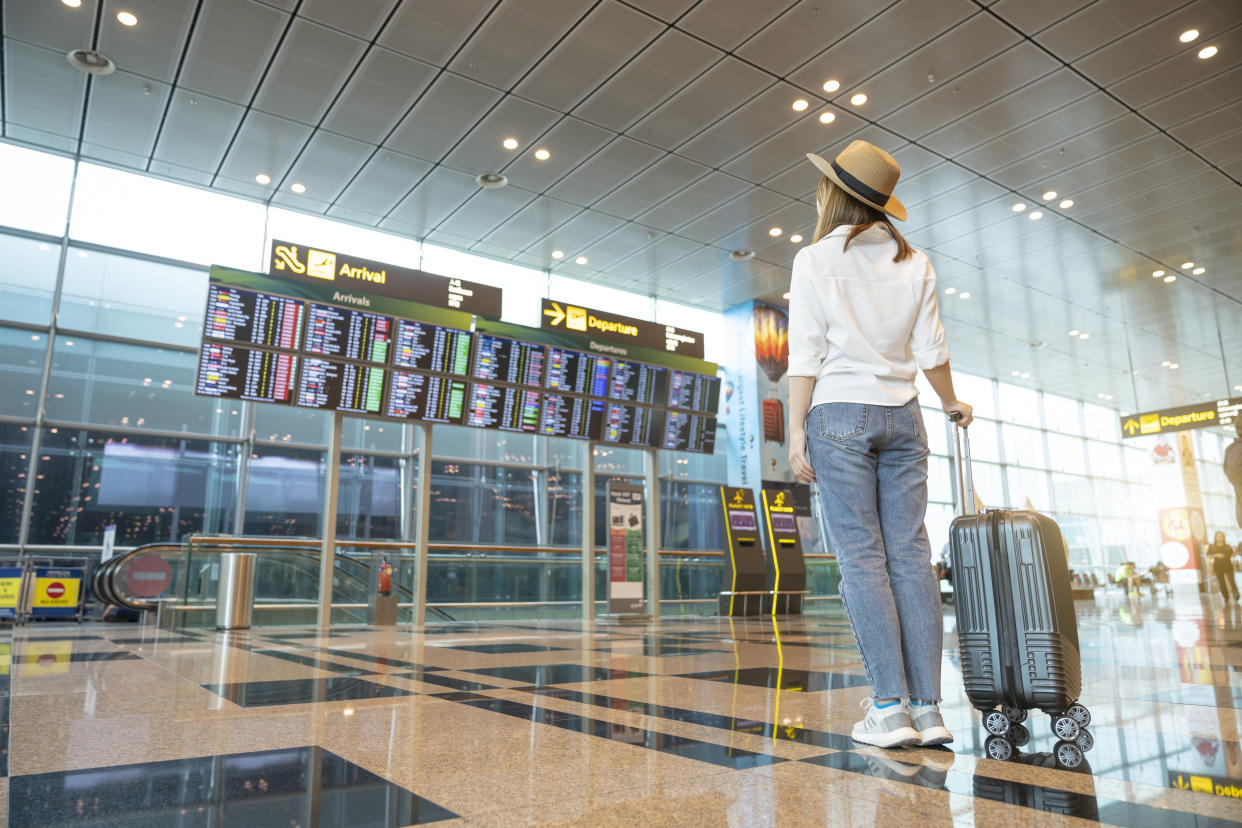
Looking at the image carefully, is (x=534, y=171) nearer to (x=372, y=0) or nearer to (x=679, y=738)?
(x=372, y=0)

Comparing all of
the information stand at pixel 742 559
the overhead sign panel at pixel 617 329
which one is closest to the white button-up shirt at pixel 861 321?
the overhead sign panel at pixel 617 329

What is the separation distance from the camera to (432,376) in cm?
902

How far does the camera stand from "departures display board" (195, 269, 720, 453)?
7840mm

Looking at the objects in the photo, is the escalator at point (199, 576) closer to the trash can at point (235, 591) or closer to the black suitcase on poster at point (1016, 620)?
the trash can at point (235, 591)

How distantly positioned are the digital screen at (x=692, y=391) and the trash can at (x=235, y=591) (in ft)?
18.9

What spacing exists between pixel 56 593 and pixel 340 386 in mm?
5059

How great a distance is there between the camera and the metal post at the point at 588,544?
1061 centimetres

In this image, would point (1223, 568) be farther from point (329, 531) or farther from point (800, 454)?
point (800, 454)

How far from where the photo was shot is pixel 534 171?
1091 centimetres

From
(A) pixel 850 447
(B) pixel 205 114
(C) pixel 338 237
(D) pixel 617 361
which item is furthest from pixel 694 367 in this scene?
(A) pixel 850 447

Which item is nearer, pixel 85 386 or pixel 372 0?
pixel 372 0

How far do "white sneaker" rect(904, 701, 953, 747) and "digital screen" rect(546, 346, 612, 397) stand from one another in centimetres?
825

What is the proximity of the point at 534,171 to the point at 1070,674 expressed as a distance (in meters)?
10.1

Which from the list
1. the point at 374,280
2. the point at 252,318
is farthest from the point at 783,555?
the point at 252,318
